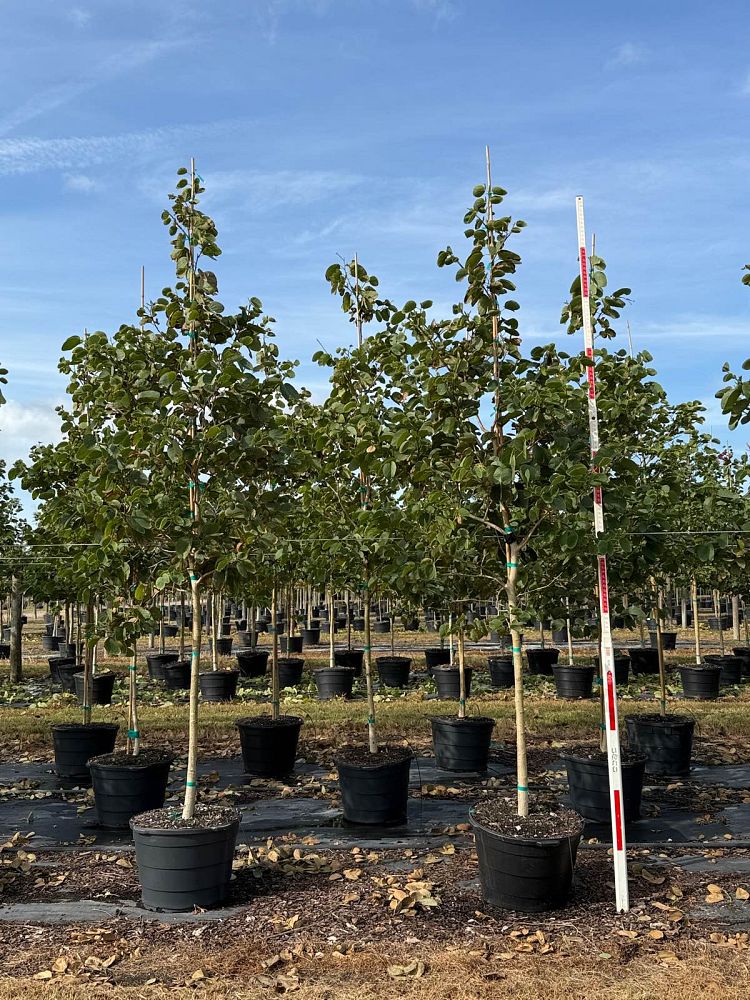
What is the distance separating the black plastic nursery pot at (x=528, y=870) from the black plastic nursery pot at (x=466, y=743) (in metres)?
3.78

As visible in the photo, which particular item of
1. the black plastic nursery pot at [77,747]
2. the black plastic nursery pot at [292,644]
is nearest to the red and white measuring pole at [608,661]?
the black plastic nursery pot at [77,747]

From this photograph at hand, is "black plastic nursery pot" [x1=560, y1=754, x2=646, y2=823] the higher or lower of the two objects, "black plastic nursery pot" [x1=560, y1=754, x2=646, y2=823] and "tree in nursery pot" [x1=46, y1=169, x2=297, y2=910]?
the lower

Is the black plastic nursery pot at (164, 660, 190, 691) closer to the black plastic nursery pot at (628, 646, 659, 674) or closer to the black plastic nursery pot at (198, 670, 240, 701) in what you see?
the black plastic nursery pot at (198, 670, 240, 701)

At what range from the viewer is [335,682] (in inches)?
581

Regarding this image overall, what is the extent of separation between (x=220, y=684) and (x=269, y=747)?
6.04 metres

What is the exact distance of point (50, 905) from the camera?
531 centimetres

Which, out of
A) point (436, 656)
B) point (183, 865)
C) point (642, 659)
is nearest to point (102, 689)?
point (436, 656)

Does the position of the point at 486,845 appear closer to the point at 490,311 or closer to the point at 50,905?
the point at 50,905

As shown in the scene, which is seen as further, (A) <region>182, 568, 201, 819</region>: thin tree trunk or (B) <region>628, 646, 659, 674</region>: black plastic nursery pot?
(B) <region>628, 646, 659, 674</region>: black plastic nursery pot

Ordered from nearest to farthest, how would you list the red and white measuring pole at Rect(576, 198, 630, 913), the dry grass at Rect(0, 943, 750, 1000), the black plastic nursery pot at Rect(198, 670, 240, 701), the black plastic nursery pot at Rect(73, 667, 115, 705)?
the dry grass at Rect(0, 943, 750, 1000) → the red and white measuring pole at Rect(576, 198, 630, 913) → the black plastic nursery pot at Rect(73, 667, 115, 705) → the black plastic nursery pot at Rect(198, 670, 240, 701)

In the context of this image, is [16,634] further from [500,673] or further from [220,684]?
[500,673]

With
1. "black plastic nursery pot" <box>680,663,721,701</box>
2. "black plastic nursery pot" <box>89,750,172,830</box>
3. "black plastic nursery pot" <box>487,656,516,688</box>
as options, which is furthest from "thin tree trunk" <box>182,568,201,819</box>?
"black plastic nursery pot" <box>680,663,721,701</box>

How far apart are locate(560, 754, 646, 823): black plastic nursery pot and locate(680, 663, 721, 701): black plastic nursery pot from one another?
8.00 meters

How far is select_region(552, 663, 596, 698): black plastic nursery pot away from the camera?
1420 centimetres
